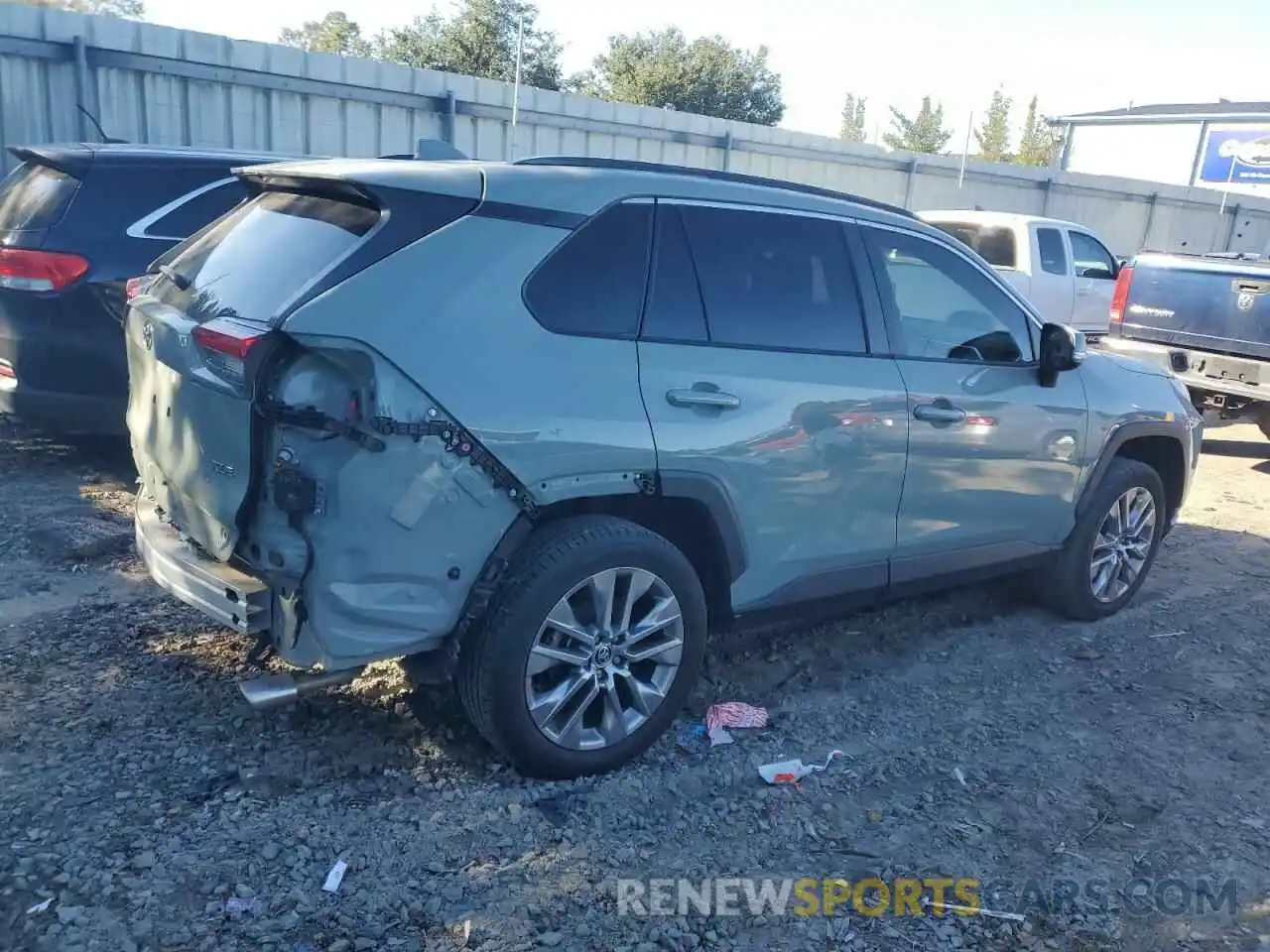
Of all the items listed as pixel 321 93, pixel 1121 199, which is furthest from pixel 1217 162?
pixel 321 93

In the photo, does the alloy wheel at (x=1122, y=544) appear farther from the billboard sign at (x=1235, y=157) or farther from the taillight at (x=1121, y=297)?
the billboard sign at (x=1235, y=157)

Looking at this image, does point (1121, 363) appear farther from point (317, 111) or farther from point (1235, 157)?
point (1235, 157)

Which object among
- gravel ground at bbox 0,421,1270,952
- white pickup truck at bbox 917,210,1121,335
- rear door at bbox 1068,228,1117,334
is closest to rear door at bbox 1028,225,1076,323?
white pickup truck at bbox 917,210,1121,335

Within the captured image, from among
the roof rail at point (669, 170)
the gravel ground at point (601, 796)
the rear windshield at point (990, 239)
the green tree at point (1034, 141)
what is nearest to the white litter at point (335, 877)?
the gravel ground at point (601, 796)

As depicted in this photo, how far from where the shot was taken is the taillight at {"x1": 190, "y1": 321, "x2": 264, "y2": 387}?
9.68 feet

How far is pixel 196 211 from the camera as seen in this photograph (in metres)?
6.34

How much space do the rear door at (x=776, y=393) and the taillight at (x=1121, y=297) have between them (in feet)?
21.6

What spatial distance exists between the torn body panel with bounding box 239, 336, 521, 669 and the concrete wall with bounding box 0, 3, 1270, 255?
801cm

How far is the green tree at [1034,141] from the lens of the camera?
60.8 m

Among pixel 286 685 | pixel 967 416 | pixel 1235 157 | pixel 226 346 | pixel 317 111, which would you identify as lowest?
pixel 286 685

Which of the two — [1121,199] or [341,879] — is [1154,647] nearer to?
[341,879]

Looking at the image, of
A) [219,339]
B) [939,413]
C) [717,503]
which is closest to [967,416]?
[939,413]

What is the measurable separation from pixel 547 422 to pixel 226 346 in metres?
0.93

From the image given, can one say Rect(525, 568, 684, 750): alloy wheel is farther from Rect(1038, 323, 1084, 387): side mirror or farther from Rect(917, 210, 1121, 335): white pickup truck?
Rect(917, 210, 1121, 335): white pickup truck
